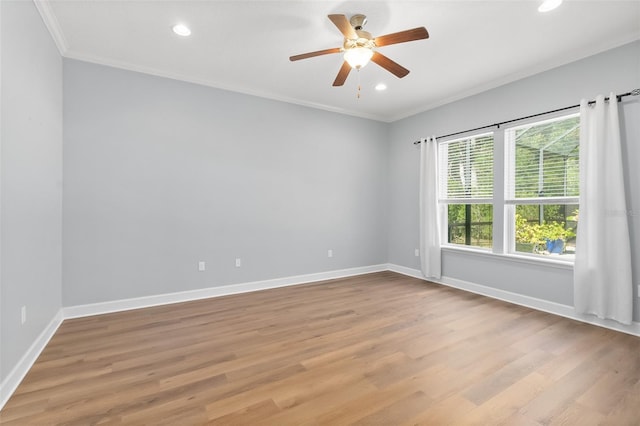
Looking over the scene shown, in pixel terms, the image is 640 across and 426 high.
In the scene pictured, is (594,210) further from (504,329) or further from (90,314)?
(90,314)

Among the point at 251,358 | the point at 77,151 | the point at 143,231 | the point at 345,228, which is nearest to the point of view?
the point at 251,358

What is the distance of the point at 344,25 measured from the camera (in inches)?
89.1

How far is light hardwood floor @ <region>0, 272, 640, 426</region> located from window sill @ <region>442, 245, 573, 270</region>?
59 cm

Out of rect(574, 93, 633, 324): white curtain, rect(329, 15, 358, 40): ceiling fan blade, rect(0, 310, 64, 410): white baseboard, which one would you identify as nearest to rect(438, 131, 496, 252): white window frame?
rect(574, 93, 633, 324): white curtain

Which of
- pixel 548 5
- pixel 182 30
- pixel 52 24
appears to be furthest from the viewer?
pixel 182 30

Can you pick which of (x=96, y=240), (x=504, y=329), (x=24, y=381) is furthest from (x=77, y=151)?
(x=504, y=329)

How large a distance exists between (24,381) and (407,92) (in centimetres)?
503

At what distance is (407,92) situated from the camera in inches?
173

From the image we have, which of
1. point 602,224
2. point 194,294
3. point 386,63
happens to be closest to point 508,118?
point 602,224

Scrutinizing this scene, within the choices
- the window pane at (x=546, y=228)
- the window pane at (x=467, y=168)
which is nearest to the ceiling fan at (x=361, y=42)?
the window pane at (x=467, y=168)

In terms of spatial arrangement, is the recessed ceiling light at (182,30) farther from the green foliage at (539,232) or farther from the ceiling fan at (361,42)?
the green foliage at (539,232)

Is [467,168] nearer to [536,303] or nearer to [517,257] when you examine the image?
[517,257]

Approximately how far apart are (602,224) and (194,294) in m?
4.71

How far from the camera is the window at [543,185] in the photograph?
3430mm
